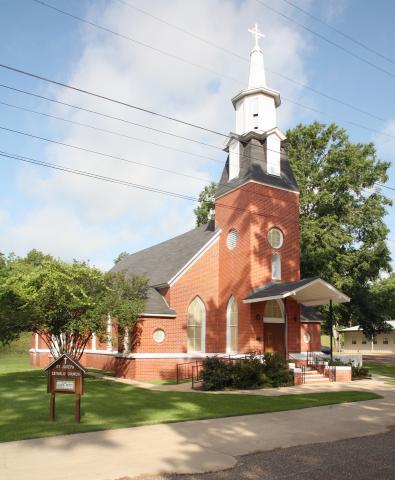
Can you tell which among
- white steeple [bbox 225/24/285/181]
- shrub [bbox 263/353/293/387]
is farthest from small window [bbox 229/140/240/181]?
shrub [bbox 263/353/293/387]

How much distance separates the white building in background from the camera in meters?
64.5

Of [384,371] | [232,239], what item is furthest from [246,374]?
[384,371]

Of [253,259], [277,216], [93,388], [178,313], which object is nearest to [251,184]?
[277,216]

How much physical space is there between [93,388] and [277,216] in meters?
13.3

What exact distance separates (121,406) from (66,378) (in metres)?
3.22

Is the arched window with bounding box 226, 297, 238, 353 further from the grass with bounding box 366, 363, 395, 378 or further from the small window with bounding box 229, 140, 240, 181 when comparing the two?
the grass with bounding box 366, 363, 395, 378

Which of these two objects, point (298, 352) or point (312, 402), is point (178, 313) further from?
point (312, 402)

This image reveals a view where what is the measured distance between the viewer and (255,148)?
88.8ft

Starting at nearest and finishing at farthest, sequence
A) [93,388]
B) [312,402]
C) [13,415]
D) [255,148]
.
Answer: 1. [13,415]
2. [312,402]
3. [93,388]
4. [255,148]

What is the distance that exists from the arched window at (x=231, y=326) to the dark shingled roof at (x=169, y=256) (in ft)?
11.2

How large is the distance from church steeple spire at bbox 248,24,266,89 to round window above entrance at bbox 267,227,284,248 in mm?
8675

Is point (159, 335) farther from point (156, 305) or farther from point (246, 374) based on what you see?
point (246, 374)

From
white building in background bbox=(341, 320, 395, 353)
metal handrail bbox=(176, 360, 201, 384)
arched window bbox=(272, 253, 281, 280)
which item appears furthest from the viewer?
white building in background bbox=(341, 320, 395, 353)

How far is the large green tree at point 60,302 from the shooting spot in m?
20.0
